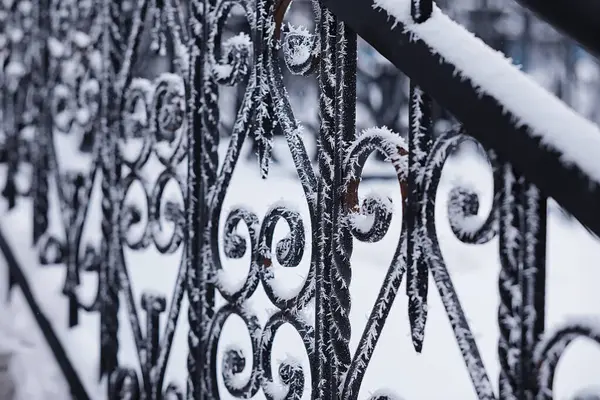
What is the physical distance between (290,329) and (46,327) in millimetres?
827

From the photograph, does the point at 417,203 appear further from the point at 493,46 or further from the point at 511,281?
the point at 493,46

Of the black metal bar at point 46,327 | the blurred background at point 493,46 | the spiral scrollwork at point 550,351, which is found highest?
the blurred background at point 493,46

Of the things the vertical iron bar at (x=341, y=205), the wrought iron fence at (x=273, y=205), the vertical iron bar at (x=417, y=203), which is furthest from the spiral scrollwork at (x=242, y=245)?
the vertical iron bar at (x=417, y=203)

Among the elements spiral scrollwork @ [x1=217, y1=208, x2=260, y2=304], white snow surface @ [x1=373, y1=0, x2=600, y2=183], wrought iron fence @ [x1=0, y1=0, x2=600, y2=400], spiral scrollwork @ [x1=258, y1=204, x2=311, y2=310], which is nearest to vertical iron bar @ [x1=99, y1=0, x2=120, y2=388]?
wrought iron fence @ [x1=0, y1=0, x2=600, y2=400]

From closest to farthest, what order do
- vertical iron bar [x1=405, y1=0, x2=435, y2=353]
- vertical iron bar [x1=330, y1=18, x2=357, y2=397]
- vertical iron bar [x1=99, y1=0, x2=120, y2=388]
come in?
vertical iron bar [x1=405, y1=0, x2=435, y2=353] → vertical iron bar [x1=330, y1=18, x2=357, y2=397] → vertical iron bar [x1=99, y1=0, x2=120, y2=388]

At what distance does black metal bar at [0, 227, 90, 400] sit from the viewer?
2.13 metres

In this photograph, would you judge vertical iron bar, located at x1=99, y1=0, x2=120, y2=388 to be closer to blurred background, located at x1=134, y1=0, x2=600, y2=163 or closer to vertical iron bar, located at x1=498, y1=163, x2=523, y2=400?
vertical iron bar, located at x1=498, y1=163, x2=523, y2=400

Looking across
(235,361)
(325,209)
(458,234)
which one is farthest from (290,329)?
(458,234)

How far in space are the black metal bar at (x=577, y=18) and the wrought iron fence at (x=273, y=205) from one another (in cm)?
12

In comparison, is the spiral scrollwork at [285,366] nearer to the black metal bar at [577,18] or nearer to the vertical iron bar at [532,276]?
the vertical iron bar at [532,276]

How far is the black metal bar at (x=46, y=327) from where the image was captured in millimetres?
2127

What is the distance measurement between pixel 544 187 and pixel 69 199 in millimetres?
1786

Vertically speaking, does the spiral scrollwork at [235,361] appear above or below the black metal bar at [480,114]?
below

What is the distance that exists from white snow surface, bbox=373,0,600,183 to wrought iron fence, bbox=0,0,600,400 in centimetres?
1
